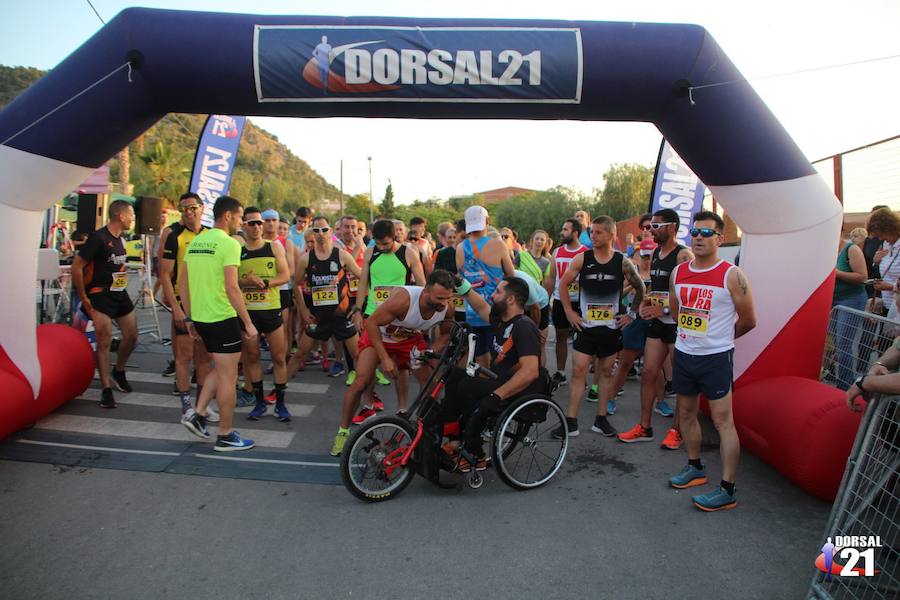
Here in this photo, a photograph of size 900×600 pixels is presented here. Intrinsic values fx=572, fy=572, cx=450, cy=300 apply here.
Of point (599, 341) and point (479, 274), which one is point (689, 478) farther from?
point (479, 274)

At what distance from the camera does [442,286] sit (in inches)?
165

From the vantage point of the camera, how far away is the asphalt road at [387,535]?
2.94m

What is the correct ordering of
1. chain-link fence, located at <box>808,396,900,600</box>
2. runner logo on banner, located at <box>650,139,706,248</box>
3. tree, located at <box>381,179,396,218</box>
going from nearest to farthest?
chain-link fence, located at <box>808,396,900,600</box>, runner logo on banner, located at <box>650,139,706,248</box>, tree, located at <box>381,179,396,218</box>

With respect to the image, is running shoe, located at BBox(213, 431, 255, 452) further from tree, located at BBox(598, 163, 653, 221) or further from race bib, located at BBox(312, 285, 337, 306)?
tree, located at BBox(598, 163, 653, 221)

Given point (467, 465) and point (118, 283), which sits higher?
point (118, 283)

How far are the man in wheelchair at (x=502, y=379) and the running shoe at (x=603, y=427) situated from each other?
136 centimetres

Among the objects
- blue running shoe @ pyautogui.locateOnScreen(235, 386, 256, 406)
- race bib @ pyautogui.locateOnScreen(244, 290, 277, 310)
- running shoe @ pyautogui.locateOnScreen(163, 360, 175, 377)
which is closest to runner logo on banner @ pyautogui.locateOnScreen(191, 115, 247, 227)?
running shoe @ pyautogui.locateOnScreen(163, 360, 175, 377)

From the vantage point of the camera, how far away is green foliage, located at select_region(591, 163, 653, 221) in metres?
45.9

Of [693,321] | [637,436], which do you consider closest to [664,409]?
[637,436]

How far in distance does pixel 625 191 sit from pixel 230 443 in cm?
4609

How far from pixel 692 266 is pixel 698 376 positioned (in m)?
0.79

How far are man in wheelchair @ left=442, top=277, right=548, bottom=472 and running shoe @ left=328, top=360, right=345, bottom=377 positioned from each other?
11.9 feet

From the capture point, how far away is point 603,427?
5219 mm

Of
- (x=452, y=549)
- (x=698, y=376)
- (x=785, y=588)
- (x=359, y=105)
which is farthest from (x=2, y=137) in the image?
(x=785, y=588)
